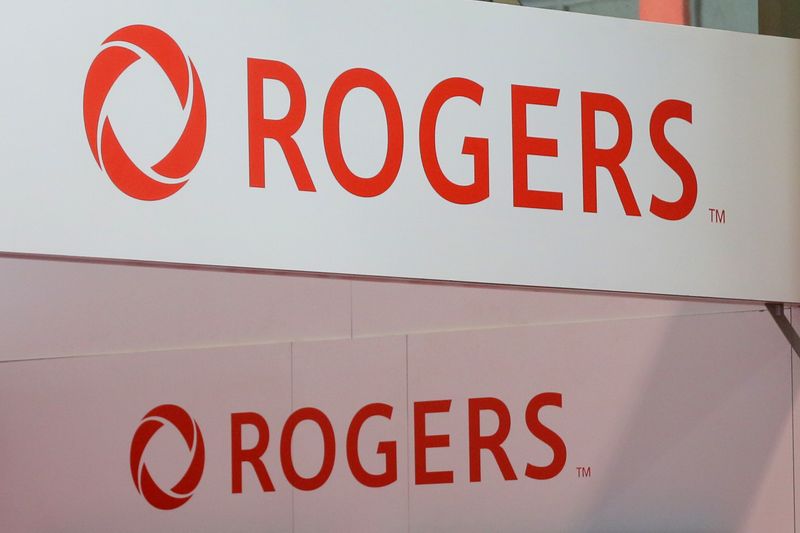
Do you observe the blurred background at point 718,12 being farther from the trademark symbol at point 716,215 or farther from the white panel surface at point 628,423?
the white panel surface at point 628,423

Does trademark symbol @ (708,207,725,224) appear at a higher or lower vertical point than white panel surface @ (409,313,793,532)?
higher

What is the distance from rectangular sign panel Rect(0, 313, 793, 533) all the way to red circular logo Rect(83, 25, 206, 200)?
8.92 ft

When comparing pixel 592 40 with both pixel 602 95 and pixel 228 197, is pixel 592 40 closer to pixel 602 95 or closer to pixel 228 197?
pixel 602 95

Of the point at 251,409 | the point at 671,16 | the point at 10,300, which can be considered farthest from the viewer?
the point at 10,300

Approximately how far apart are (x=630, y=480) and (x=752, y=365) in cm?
67

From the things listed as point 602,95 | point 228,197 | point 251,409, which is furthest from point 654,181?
point 251,409

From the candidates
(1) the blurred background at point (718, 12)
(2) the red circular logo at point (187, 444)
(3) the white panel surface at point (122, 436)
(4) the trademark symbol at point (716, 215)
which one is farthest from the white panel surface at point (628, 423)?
(4) the trademark symbol at point (716, 215)

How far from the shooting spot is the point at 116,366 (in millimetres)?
6293

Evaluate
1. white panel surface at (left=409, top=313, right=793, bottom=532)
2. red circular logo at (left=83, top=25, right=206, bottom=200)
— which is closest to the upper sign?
red circular logo at (left=83, top=25, right=206, bottom=200)

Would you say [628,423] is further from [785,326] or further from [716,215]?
[716,215]

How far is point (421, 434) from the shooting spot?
18.3 ft

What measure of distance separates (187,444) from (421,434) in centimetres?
120

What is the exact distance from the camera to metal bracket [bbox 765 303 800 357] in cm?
481

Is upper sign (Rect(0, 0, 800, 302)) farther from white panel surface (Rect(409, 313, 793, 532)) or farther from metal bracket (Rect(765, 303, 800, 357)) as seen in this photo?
white panel surface (Rect(409, 313, 793, 532))
